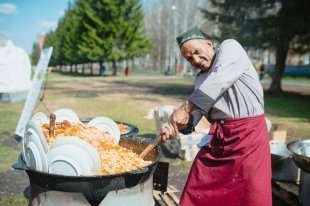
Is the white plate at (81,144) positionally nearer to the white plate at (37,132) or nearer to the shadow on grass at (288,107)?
the white plate at (37,132)

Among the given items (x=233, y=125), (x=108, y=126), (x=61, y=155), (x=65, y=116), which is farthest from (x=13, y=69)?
(x=233, y=125)

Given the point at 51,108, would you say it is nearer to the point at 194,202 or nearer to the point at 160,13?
the point at 194,202

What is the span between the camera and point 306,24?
1658 cm

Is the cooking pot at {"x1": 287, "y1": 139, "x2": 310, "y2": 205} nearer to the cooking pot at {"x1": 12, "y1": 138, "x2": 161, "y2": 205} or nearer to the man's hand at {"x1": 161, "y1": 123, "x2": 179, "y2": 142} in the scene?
the man's hand at {"x1": 161, "y1": 123, "x2": 179, "y2": 142}

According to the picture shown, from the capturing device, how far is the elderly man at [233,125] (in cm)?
275

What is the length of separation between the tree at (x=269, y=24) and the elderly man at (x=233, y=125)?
613 inches

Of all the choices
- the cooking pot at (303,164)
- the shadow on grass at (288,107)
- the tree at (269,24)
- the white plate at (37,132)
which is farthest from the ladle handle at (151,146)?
the tree at (269,24)

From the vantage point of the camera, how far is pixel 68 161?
2668mm

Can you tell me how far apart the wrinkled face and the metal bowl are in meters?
2.24

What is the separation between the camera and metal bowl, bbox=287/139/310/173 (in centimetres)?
437

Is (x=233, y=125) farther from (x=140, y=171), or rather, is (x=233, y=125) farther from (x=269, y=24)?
(x=269, y=24)

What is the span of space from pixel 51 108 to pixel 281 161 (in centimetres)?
1051

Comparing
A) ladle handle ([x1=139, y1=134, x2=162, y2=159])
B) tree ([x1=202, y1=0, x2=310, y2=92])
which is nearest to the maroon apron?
ladle handle ([x1=139, y1=134, x2=162, y2=159])

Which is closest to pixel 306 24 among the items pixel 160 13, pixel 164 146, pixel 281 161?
pixel 164 146
